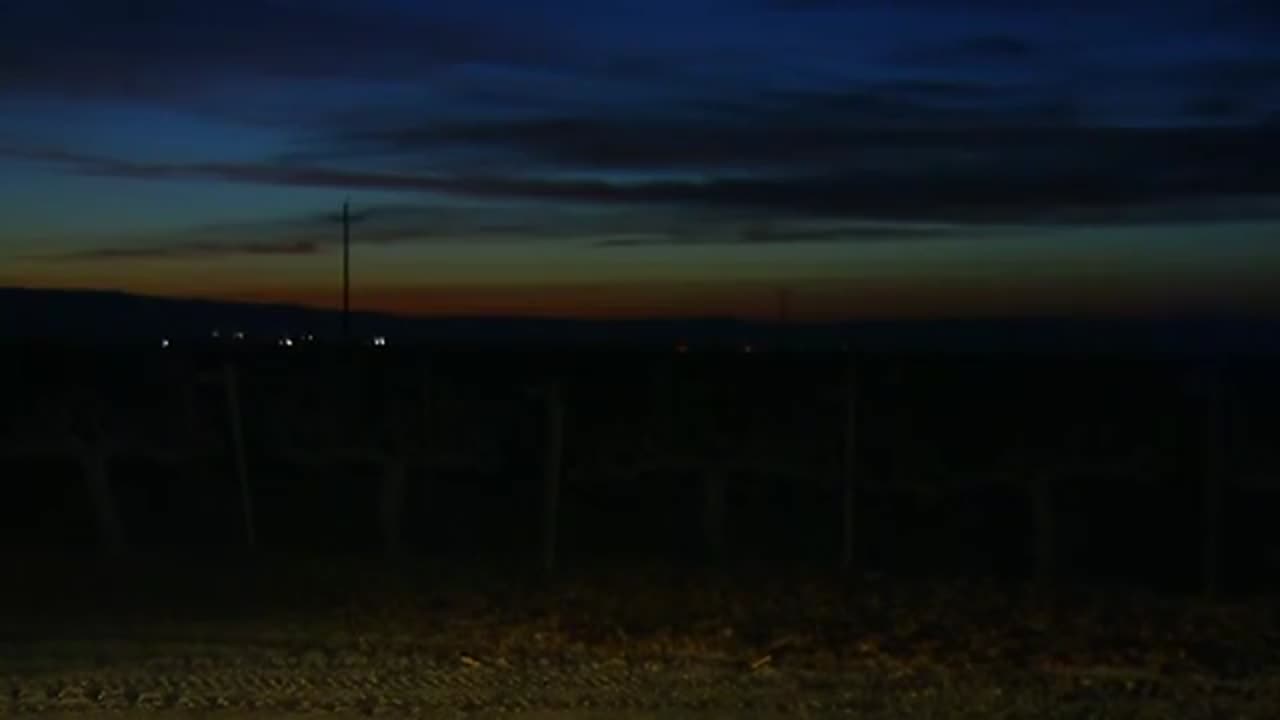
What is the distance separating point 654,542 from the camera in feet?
71.9

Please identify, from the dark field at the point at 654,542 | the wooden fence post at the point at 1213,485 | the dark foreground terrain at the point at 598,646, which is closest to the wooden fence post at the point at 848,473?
the dark field at the point at 654,542

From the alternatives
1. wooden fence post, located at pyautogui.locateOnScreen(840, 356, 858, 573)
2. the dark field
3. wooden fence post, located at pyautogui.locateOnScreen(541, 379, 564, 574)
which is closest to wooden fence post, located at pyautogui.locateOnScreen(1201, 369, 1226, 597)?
the dark field

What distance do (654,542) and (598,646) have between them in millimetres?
8738

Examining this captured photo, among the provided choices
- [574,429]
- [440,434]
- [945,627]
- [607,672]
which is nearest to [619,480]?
[574,429]

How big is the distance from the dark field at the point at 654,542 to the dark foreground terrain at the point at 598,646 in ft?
0.16

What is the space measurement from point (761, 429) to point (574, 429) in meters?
2.91

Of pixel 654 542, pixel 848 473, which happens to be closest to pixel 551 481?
pixel 848 473

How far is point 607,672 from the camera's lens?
472 inches

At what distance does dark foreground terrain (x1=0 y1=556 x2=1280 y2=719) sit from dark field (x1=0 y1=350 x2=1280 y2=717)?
0.05 meters

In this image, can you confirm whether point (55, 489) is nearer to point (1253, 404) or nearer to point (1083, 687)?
point (1253, 404)

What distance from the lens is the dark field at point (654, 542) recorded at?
38.7 feet

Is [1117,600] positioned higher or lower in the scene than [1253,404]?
lower

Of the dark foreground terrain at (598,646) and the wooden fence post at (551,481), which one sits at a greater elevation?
the wooden fence post at (551,481)

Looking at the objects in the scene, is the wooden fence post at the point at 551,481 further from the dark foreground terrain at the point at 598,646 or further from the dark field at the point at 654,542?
the dark foreground terrain at the point at 598,646
